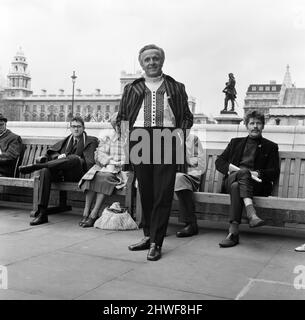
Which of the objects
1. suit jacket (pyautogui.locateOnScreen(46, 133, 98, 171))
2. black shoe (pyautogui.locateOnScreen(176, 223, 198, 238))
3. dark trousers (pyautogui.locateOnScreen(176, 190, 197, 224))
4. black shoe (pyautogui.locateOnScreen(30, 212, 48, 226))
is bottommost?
black shoe (pyautogui.locateOnScreen(30, 212, 48, 226))

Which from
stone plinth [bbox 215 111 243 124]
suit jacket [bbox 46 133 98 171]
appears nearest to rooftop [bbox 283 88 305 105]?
stone plinth [bbox 215 111 243 124]

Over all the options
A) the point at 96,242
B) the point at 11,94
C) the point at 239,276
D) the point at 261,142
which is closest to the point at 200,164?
the point at 261,142

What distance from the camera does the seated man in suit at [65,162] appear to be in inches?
222

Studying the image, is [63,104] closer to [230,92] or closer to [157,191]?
[230,92]

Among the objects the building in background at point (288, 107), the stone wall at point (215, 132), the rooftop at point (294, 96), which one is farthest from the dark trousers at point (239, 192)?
the rooftop at point (294, 96)

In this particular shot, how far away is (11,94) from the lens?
118 metres

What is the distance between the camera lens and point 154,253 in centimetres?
409

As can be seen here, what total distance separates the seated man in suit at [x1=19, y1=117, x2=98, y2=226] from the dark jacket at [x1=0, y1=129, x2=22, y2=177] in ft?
2.28

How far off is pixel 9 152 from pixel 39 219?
1.39 m

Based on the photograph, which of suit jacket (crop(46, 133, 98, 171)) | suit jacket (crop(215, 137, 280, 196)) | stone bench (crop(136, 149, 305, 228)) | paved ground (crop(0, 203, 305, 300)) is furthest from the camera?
suit jacket (crop(46, 133, 98, 171))

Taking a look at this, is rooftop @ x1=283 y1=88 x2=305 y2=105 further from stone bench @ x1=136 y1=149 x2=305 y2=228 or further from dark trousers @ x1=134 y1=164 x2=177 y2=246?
dark trousers @ x1=134 y1=164 x2=177 y2=246

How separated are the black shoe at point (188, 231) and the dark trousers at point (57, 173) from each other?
1489 mm

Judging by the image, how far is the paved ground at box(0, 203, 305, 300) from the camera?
10.5ft
